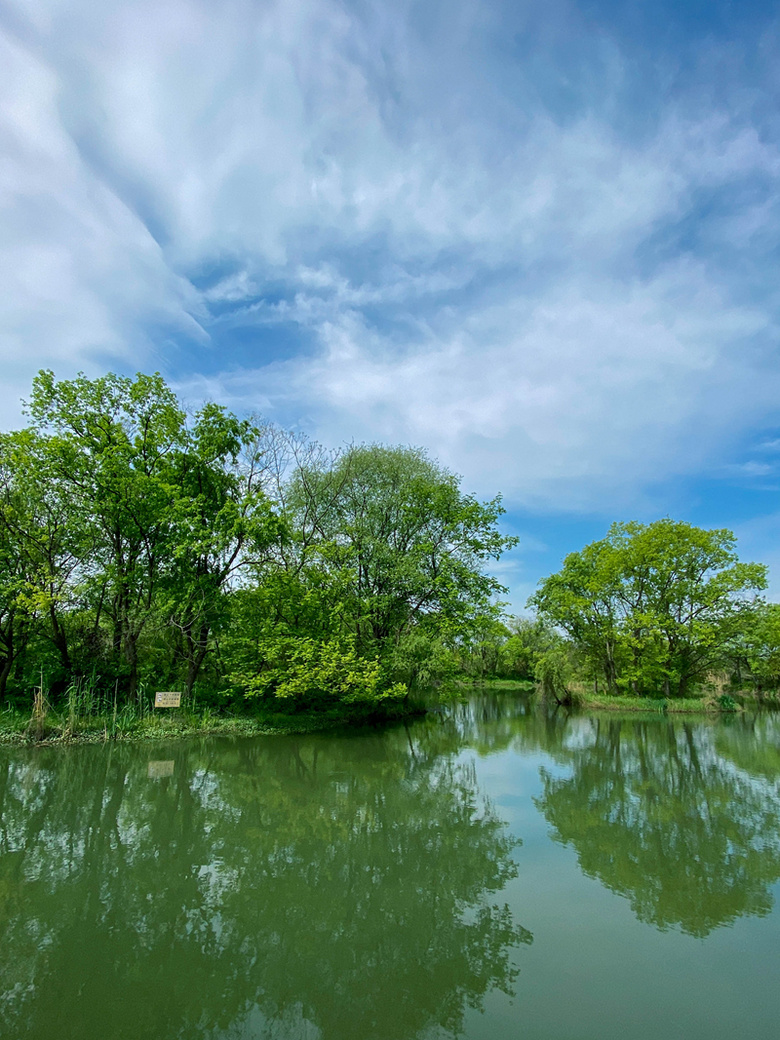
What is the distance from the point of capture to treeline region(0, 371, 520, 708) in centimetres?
1563

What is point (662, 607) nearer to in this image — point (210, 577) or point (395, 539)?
point (395, 539)

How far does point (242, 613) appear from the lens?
17.6m

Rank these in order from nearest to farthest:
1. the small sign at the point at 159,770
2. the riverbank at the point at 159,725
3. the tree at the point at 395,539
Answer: the small sign at the point at 159,770 → the riverbank at the point at 159,725 → the tree at the point at 395,539

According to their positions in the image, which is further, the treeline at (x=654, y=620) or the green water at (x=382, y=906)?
the treeline at (x=654, y=620)

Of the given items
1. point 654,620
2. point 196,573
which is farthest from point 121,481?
point 654,620

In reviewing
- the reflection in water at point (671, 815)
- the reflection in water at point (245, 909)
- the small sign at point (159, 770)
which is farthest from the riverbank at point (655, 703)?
the reflection in water at point (245, 909)

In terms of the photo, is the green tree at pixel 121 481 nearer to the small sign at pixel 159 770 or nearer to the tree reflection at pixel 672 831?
the small sign at pixel 159 770

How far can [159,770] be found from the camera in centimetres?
1054

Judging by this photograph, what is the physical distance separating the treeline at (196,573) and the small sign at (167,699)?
5.54ft

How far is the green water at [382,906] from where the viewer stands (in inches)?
138

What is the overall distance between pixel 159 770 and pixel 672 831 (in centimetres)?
951

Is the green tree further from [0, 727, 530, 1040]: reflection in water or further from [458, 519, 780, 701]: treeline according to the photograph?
[458, 519, 780, 701]: treeline

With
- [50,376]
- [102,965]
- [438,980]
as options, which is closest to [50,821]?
[102,965]

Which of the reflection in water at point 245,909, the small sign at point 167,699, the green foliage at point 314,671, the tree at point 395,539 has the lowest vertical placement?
the reflection in water at point 245,909
